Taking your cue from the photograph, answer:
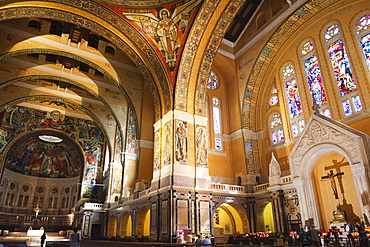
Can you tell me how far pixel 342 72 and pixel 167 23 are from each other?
898 centimetres

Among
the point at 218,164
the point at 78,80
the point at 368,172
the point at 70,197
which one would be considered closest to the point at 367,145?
the point at 368,172

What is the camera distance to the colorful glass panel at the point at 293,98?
1533 centimetres

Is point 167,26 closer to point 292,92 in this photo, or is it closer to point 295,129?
point 292,92

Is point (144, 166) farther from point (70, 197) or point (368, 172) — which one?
point (70, 197)

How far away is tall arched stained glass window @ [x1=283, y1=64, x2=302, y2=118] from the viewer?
50.4 ft


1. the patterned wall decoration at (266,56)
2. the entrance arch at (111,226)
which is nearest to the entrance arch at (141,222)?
the entrance arch at (111,226)

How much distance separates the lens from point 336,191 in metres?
12.0

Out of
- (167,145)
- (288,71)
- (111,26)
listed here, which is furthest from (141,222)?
(288,71)

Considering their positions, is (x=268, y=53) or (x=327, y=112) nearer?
(x=327, y=112)

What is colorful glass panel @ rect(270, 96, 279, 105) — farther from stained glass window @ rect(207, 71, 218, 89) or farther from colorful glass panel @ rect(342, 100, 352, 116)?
colorful glass panel @ rect(342, 100, 352, 116)

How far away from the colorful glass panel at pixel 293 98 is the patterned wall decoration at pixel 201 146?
5297 mm

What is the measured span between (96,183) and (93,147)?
3289mm

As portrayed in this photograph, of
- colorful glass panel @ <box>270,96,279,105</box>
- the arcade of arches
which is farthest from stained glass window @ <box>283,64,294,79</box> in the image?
colorful glass panel @ <box>270,96,279,105</box>

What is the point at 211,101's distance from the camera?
60.5 ft
